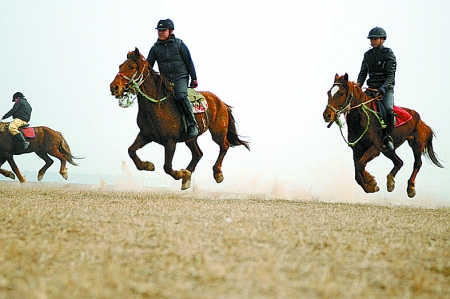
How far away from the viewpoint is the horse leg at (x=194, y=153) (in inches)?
481

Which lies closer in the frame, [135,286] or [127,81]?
[135,286]

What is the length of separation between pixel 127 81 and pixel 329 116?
3.59m

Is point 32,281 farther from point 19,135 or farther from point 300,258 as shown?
point 19,135

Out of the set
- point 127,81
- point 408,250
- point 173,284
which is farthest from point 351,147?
point 173,284

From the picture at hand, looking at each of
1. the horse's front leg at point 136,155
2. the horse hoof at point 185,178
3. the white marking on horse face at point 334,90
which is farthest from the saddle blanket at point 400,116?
the horse's front leg at point 136,155

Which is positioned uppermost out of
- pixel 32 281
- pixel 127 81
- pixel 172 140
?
pixel 127 81

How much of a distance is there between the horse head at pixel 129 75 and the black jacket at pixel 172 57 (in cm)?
77

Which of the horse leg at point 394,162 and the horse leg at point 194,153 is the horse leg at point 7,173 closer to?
the horse leg at point 194,153

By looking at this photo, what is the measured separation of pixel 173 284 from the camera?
3.25 m

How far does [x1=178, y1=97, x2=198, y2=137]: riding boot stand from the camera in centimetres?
1083

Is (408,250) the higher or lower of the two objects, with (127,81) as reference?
lower

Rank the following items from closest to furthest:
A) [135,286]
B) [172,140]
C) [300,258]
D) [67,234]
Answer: [135,286], [300,258], [67,234], [172,140]

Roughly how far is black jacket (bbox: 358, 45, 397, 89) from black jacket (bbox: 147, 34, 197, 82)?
11.6 ft

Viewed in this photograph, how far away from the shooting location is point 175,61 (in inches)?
433
